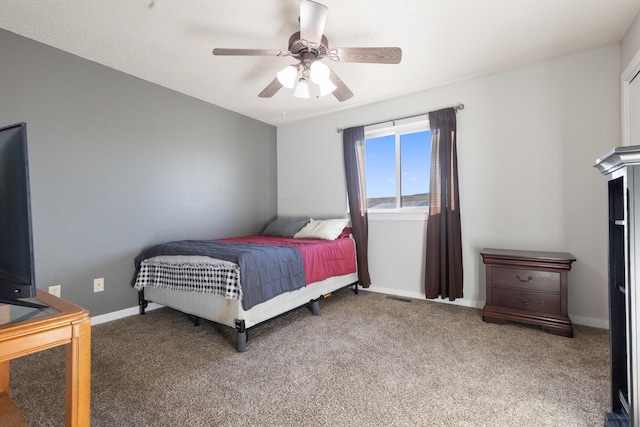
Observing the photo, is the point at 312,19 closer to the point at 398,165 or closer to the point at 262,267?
the point at 262,267

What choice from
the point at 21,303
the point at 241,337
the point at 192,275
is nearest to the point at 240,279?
the point at 241,337

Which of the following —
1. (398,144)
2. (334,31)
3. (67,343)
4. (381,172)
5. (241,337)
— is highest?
(334,31)

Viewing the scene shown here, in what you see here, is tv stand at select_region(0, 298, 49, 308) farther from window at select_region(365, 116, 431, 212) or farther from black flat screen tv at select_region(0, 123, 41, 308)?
window at select_region(365, 116, 431, 212)

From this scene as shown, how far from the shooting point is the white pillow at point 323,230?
327 cm

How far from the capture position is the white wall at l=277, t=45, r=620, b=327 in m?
2.39

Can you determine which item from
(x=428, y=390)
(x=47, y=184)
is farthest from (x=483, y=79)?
(x=47, y=184)

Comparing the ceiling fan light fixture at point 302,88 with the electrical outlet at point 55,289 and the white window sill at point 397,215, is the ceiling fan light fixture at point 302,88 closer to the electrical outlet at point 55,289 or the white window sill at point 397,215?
the white window sill at point 397,215

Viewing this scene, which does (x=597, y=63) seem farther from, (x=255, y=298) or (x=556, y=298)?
(x=255, y=298)

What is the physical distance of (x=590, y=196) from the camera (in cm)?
241

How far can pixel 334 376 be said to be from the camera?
66.4 inches

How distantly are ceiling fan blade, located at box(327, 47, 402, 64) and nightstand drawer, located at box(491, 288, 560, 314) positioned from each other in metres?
2.08

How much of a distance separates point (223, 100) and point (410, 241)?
2774mm

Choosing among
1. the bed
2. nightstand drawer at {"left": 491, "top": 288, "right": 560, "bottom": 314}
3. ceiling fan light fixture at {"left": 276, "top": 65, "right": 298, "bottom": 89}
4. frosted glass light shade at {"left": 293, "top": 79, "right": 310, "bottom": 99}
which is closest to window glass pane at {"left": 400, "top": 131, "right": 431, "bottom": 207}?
the bed

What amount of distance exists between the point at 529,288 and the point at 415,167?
1.63m
